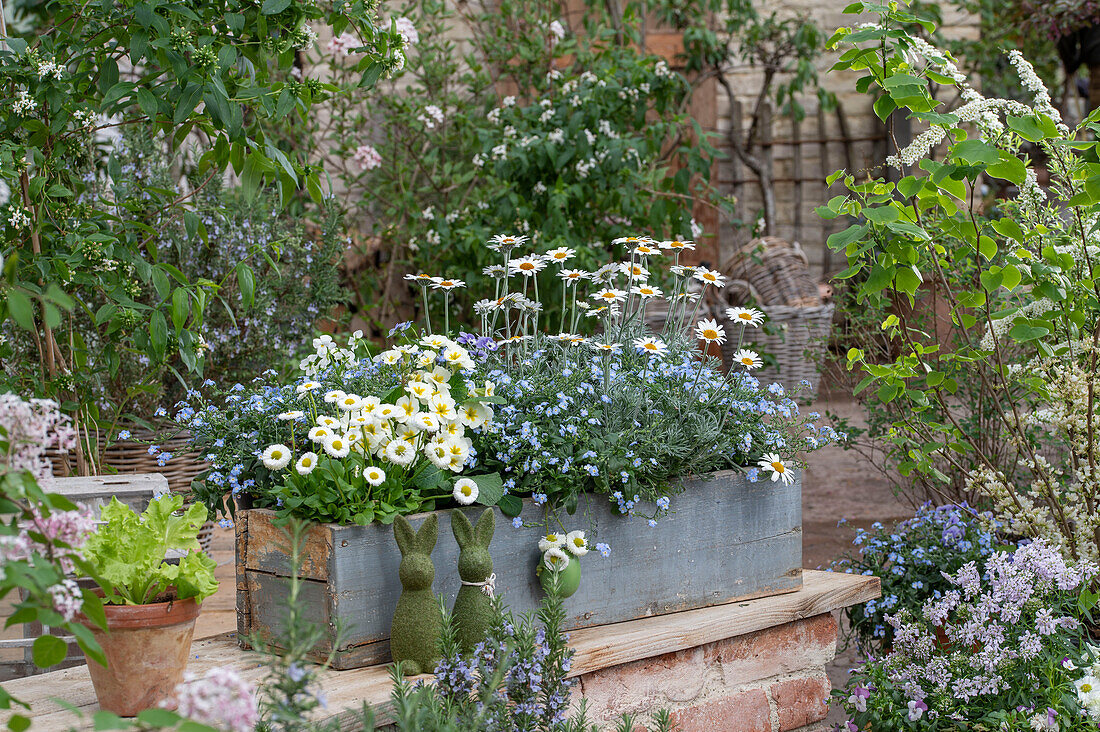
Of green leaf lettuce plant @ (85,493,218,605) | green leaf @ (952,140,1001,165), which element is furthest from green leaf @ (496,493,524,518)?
green leaf @ (952,140,1001,165)

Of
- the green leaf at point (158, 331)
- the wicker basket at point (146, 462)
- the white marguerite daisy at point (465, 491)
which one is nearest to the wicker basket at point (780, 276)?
the wicker basket at point (146, 462)

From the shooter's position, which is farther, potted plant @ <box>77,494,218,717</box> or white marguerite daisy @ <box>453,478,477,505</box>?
white marguerite daisy @ <box>453,478,477,505</box>

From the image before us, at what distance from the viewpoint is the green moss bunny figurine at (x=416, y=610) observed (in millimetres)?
1453

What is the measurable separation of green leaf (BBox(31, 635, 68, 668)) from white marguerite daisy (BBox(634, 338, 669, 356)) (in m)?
1.09

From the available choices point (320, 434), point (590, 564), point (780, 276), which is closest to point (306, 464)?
point (320, 434)

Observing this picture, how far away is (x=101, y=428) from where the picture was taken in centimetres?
293

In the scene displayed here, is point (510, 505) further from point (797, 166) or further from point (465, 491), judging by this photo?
point (797, 166)

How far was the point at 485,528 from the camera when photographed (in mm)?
1505

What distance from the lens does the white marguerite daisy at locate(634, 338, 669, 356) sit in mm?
1814

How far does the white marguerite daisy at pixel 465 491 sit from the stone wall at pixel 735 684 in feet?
1.15

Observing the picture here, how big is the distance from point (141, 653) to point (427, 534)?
1.37 feet

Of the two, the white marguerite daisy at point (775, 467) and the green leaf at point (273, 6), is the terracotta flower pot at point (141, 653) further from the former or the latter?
the green leaf at point (273, 6)

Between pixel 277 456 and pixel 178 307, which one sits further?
pixel 178 307

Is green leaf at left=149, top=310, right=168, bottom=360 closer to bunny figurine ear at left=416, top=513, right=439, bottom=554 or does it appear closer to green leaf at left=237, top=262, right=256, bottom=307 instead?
green leaf at left=237, top=262, right=256, bottom=307
